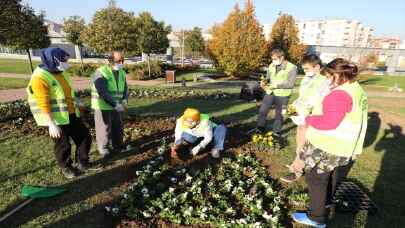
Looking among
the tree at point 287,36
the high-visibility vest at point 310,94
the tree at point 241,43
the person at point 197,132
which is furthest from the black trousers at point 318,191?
the tree at point 287,36

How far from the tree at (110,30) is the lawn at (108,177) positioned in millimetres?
15071

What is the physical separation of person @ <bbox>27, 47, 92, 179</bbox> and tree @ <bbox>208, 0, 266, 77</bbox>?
797 inches

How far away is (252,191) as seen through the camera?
4.12m

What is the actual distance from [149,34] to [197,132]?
2197 centimetres

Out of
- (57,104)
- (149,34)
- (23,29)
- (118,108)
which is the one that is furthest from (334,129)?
(149,34)

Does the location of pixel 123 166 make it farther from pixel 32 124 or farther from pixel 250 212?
pixel 32 124

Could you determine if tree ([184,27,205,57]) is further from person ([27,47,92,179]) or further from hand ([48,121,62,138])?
hand ([48,121,62,138])

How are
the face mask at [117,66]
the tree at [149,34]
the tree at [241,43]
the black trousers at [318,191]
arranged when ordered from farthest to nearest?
the tree at [149,34] → the tree at [241,43] → the face mask at [117,66] → the black trousers at [318,191]

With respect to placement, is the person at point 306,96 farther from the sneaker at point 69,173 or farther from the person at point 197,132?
the sneaker at point 69,173

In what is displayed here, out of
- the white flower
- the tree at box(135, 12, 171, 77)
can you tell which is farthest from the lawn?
the tree at box(135, 12, 171, 77)

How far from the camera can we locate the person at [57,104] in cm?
380

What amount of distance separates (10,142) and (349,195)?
672 centimetres

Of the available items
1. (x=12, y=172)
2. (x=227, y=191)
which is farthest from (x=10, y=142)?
(x=227, y=191)

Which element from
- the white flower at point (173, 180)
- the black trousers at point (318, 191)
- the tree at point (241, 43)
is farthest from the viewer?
the tree at point (241, 43)
